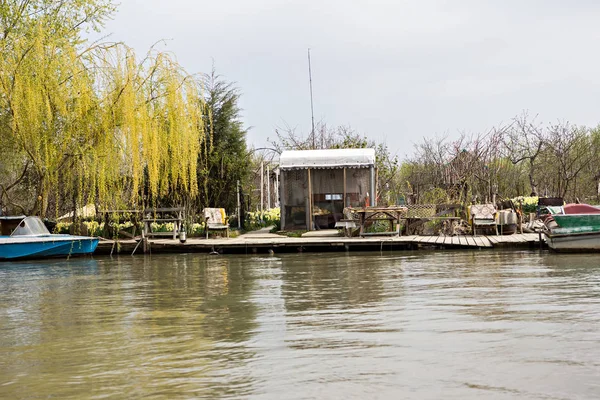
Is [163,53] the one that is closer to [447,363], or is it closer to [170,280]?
[170,280]

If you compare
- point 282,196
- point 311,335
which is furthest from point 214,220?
point 311,335

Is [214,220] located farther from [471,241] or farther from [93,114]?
[471,241]

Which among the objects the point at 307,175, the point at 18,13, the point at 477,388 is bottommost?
the point at 477,388

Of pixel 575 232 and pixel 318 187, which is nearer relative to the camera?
pixel 575 232

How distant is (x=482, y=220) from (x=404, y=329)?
13.8 m

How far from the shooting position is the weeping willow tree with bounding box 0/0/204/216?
18.1 metres

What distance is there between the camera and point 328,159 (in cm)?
2436

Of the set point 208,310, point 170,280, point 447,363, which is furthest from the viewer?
point 170,280

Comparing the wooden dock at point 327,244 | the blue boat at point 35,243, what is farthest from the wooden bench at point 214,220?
the blue boat at point 35,243

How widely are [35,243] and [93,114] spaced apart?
11.5ft

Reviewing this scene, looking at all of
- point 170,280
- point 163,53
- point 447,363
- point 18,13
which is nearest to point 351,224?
point 163,53

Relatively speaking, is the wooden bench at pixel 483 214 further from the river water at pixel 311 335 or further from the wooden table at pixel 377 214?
the river water at pixel 311 335

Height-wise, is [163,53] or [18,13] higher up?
[18,13]

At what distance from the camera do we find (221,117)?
85.9ft
